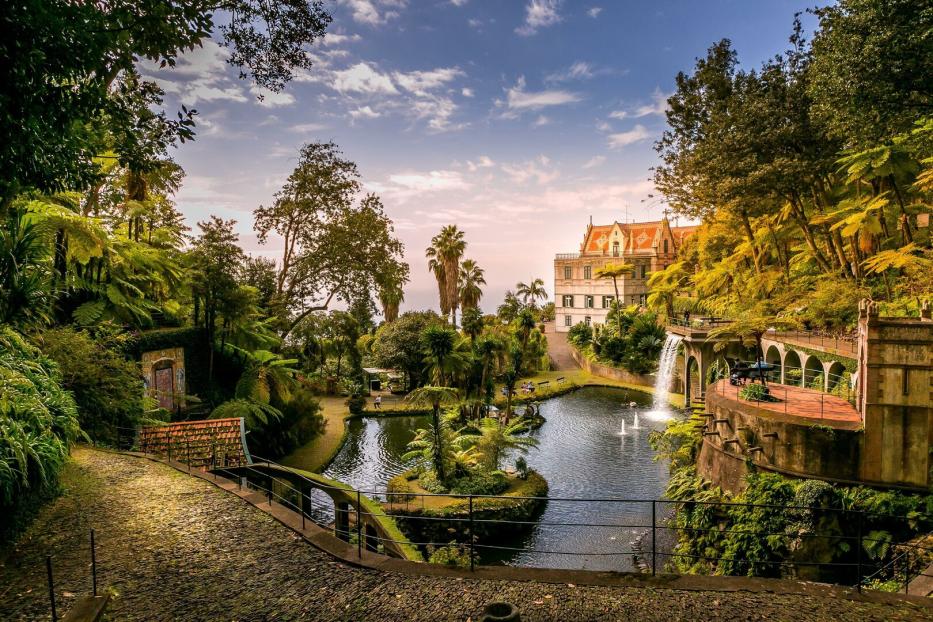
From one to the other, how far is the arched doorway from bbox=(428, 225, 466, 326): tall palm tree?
1093 inches

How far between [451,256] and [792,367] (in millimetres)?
28942

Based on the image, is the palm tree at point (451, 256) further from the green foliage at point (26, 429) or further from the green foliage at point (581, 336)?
the green foliage at point (26, 429)

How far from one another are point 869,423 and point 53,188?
14.9 m

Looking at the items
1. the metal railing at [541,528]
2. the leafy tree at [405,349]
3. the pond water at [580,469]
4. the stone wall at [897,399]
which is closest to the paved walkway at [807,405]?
the stone wall at [897,399]

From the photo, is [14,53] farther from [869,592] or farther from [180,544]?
[869,592]

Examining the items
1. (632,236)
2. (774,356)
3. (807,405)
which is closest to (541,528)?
(807,405)

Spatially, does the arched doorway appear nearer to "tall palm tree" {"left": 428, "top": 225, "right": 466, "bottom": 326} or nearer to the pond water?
the pond water

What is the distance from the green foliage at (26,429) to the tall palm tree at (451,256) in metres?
37.0

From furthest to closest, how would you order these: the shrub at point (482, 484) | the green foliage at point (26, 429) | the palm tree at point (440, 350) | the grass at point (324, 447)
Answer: the palm tree at point (440, 350) < the grass at point (324, 447) < the shrub at point (482, 484) < the green foliage at point (26, 429)

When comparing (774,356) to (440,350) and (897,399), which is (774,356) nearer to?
(897,399)

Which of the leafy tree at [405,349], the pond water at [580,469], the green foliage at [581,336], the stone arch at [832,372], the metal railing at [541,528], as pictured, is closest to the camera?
the metal railing at [541,528]

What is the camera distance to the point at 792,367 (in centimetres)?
2170

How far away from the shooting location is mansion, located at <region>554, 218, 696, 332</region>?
49.3 metres

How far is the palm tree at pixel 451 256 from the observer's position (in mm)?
45438
